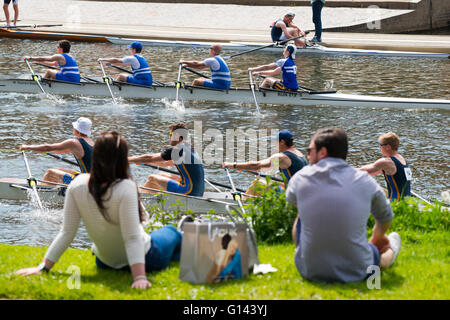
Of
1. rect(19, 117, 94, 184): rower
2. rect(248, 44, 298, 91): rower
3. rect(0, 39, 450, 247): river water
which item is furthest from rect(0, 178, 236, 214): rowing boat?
rect(248, 44, 298, 91): rower

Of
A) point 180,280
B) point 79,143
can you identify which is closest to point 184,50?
point 79,143

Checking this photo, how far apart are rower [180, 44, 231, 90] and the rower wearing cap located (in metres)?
8.18

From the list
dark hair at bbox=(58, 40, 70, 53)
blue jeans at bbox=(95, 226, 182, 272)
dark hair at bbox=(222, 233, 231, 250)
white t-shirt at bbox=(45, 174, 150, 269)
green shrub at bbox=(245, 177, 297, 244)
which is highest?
dark hair at bbox=(58, 40, 70, 53)

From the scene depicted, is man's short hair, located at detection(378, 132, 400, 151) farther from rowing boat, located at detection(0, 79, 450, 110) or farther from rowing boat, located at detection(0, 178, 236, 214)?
rowing boat, located at detection(0, 79, 450, 110)

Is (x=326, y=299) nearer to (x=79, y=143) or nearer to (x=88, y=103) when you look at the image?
(x=79, y=143)

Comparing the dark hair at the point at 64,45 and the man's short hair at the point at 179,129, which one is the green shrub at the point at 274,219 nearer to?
the man's short hair at the point at 179,129

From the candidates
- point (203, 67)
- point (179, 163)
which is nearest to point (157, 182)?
point (179, 163)

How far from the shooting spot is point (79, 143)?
952 centimetres

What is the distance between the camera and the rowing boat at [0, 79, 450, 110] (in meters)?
17.1

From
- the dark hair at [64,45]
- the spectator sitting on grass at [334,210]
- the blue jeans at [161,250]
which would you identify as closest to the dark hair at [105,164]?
the blue jeans at [161,250]

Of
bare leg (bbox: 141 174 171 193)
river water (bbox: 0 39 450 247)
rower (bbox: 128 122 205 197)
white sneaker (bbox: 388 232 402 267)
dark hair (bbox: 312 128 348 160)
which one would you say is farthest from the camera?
river water (bbox: 0 39 450 247)

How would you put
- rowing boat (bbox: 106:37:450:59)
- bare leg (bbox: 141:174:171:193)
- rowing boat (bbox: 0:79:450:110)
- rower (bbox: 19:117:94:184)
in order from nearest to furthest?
1. rower (bbox: 19:117:94:184)
2. bare leg (bbox: 141:174:171:193)
3. rowing boat (bbox: 0:79:450:110)
4. rowing boat (bbox: 106:37:450:59)

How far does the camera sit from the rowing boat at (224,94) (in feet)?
56.1

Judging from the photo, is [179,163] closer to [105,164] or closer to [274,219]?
[274,219]
